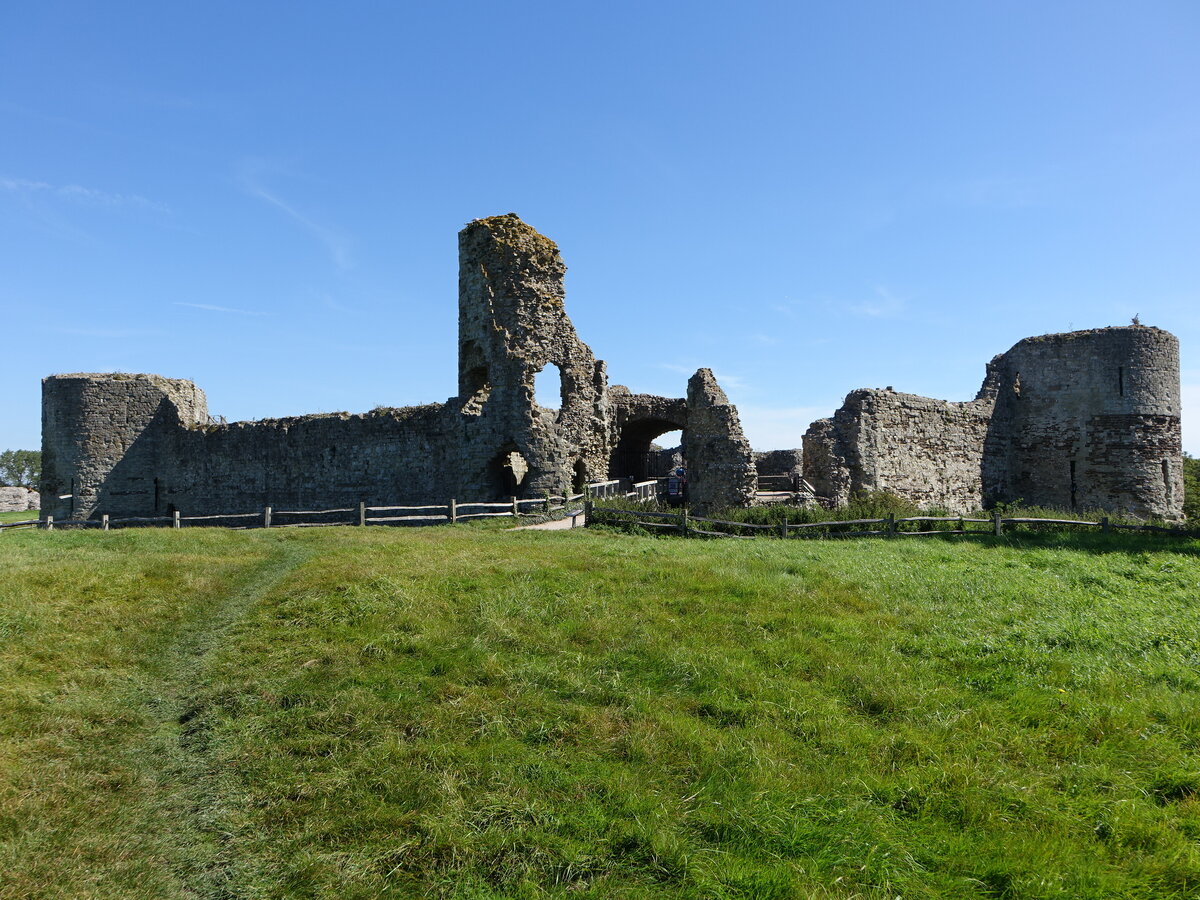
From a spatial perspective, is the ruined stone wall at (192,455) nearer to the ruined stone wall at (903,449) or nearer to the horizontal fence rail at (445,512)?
the horizontal fence rail at (445,512)

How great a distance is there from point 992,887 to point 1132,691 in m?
4.13

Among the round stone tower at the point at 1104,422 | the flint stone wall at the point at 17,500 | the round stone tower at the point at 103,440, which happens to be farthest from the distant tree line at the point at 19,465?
the round stone tower at the point at 1104,422

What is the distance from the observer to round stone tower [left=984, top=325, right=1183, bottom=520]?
80.7 feet

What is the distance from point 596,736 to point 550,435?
1656 centimetres

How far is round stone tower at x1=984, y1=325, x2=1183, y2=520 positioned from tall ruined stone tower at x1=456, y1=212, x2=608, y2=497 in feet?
53.6

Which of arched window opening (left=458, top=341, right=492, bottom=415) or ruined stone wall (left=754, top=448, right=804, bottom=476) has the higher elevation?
arched window opening (left=458, top=341, right=492, bottom=415)

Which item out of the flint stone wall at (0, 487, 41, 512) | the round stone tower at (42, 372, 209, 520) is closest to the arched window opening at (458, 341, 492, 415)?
the round stone tower at (42, 372, 209, 520)

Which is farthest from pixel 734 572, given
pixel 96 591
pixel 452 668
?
pixel 96 591

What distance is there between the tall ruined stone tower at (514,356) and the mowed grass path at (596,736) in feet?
35.2

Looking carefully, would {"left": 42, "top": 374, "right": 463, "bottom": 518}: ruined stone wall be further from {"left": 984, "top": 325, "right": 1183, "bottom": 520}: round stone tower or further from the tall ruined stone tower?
{"left": 984, "top": 325, "right": 1183, "bottom": 520}: round stone tower

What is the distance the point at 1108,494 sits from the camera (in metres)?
24.7

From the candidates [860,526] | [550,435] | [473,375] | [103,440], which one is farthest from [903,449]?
[103,440]

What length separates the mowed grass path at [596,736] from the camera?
4.83 metres

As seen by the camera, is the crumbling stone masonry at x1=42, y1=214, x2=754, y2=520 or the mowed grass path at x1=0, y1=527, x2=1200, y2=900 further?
the crumbling stone masonry at x1=42, y1=214, x2=754, y2=520
